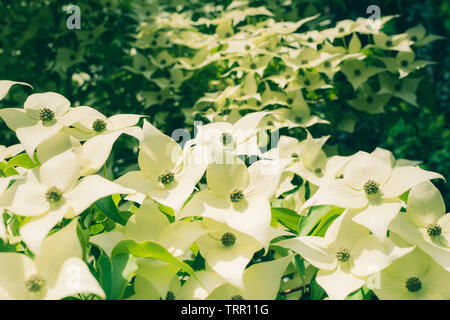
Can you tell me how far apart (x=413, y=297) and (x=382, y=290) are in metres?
0.05

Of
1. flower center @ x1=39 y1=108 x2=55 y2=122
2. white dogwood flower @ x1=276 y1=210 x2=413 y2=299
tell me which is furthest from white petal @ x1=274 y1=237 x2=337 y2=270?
flower center @ x1=39 y1=108 x2=55 y2=122

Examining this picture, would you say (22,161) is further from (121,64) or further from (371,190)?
(121,64)

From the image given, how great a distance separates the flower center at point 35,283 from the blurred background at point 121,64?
1194 mm

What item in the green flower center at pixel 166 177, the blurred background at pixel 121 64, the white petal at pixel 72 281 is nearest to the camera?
the white petal at pixel 72 281

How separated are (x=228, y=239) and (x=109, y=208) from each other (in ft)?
0.65

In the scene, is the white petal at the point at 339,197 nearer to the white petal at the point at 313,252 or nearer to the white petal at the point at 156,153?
the white petal at the point at 313,252

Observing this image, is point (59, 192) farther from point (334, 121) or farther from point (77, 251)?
point (334, 121)

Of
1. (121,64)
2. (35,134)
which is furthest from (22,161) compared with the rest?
(121,64)

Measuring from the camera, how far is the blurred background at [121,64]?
1.86 m

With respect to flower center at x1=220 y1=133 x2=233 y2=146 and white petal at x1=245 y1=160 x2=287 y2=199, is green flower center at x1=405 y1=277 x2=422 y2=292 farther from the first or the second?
flower center at x1=220 y1=133 x2=233 y2=146

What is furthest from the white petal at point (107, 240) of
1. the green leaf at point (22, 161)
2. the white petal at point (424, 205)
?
the white petal at point (424, 205)

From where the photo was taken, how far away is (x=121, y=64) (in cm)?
208

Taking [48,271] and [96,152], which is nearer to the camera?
[48,271]

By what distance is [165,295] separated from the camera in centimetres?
60
